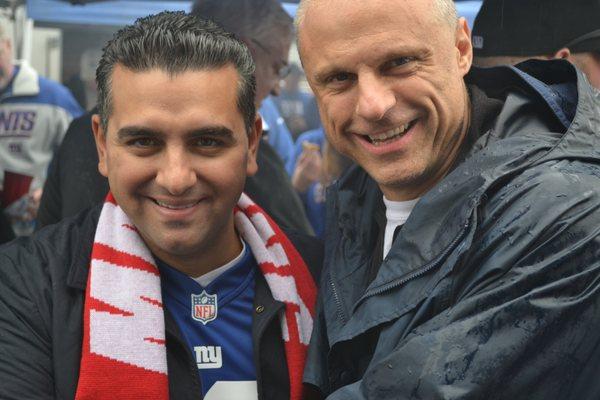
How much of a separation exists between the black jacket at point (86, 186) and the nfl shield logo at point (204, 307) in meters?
0.76

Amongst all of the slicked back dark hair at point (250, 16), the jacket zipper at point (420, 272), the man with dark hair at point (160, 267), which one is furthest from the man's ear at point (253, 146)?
the slicked back dark hair at point (250, 16)

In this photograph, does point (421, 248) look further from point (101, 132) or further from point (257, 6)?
point (257, 6)

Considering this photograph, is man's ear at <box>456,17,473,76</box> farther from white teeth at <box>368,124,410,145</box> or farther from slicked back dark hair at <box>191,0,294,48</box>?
slicked back dark hair at <box>191,0,294,48</box>

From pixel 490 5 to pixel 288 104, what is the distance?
1672 millimetres

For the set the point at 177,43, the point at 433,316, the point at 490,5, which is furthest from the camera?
the point at 490,5

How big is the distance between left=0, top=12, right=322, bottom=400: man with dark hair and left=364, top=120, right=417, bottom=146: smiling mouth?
35 centimetres

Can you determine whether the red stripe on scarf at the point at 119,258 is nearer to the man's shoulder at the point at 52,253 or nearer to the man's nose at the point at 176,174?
the man's shoulder at the point at 52,253

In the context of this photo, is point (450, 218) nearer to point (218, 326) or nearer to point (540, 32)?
point (218, 326)

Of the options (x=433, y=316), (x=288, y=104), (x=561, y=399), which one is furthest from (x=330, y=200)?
(x=288, y=104)

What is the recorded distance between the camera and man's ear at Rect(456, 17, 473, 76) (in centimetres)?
226

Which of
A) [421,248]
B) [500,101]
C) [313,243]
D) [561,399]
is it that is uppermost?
[500,101]

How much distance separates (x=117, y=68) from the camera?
7.36ft

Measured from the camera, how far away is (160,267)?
2.30m

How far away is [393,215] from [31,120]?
233cm
